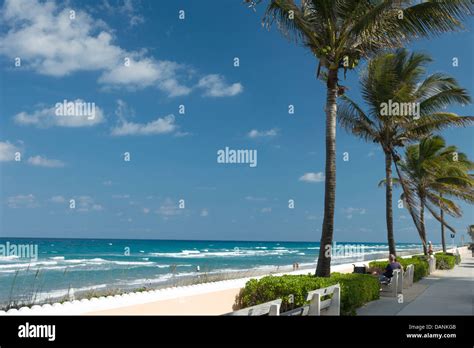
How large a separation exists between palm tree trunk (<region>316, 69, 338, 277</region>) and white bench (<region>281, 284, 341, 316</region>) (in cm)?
190

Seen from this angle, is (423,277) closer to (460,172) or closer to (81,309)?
(460,172)

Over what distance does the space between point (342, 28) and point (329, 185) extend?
394 centimetres

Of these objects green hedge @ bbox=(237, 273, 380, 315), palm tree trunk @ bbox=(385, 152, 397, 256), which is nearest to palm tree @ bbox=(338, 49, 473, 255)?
palm tree trunk @ bbox=(385, 152, 397, 256)

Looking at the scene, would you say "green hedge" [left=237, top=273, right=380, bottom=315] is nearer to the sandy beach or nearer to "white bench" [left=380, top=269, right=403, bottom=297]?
the sandy beach

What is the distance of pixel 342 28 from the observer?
12055mm

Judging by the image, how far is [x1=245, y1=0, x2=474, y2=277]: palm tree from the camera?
38.0 ft

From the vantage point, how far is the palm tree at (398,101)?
698 inches

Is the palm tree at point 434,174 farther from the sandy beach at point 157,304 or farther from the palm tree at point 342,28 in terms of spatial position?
the sandy beach at point 157,304

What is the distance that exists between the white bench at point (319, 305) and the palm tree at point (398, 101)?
965 centimetres

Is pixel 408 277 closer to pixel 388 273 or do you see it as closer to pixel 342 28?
pixel 388 273

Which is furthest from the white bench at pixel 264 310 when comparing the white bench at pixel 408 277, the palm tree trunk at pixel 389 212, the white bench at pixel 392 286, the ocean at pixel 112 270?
the palm tree trunk at pixel 389 212

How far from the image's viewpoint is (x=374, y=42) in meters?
12.3
